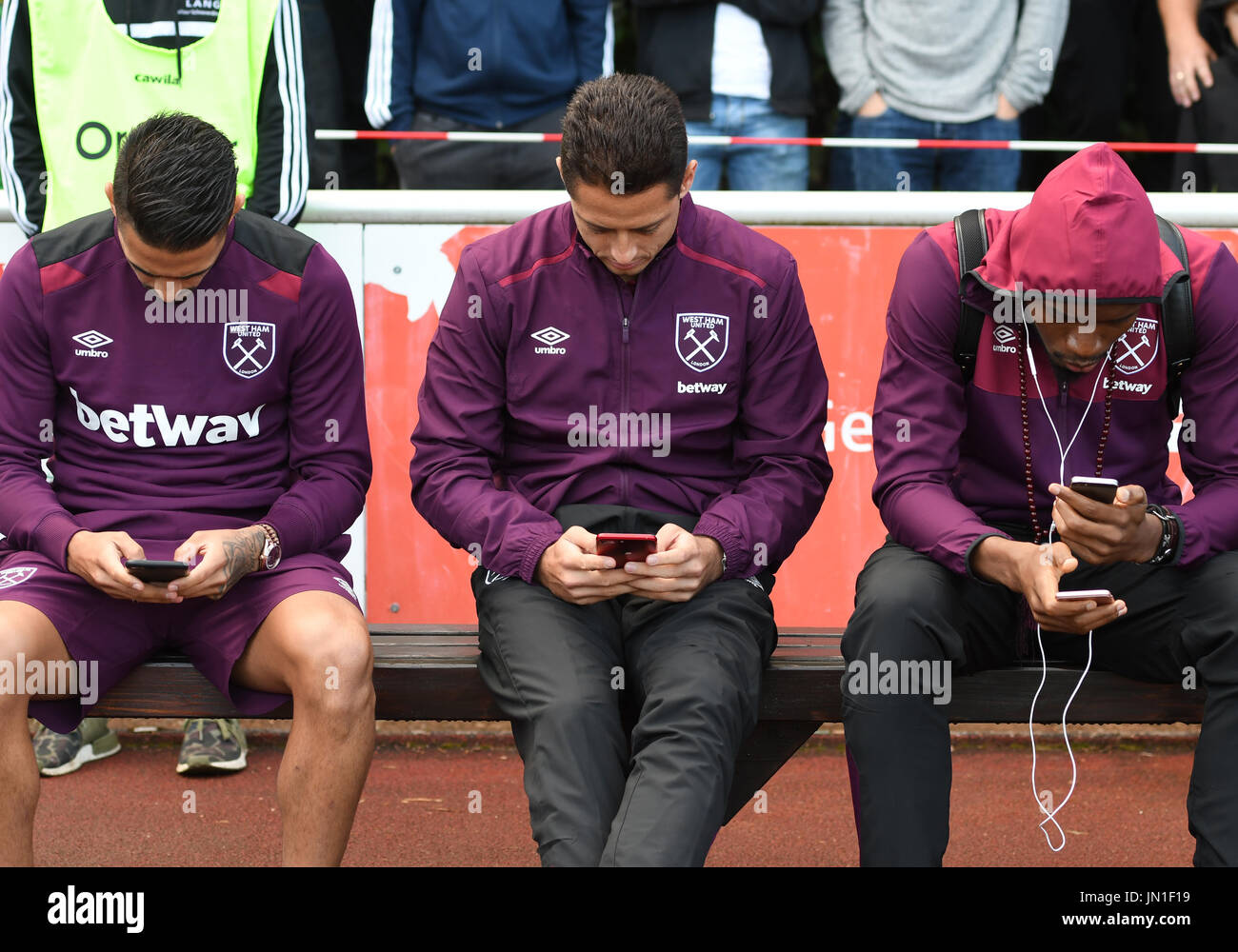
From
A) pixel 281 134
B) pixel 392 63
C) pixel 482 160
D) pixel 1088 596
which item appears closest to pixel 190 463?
pixel 281 134

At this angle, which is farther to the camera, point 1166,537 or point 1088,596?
point 1166,537

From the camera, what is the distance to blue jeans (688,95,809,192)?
5348 millimetres

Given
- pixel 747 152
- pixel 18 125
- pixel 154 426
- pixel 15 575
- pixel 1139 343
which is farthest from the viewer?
pixel 747 152

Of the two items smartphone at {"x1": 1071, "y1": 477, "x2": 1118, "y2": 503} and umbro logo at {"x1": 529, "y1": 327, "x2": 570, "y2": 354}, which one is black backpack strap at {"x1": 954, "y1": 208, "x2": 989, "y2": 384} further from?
umbro logo at {"x1": 529, "y1": 327, "x2": 570, "y2": 354}

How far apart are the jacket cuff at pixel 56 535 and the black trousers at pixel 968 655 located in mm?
1626

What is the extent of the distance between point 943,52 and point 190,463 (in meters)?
3.15

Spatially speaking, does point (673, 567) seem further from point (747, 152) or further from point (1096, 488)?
point (747, 152)

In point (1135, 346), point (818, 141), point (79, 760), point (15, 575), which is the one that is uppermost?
point (818, 141)

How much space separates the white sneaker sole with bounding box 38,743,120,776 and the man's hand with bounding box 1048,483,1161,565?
2979mm

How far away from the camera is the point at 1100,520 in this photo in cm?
304

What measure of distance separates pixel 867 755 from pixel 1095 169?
1.26 meters

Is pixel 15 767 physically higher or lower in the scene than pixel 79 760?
higher

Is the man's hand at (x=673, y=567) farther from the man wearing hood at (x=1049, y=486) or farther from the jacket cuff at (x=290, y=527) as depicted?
the jacket cuff at (x=290, y=527)

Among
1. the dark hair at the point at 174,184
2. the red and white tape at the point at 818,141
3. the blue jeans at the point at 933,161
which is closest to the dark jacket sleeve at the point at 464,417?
the dark hair at the point at 174,184
